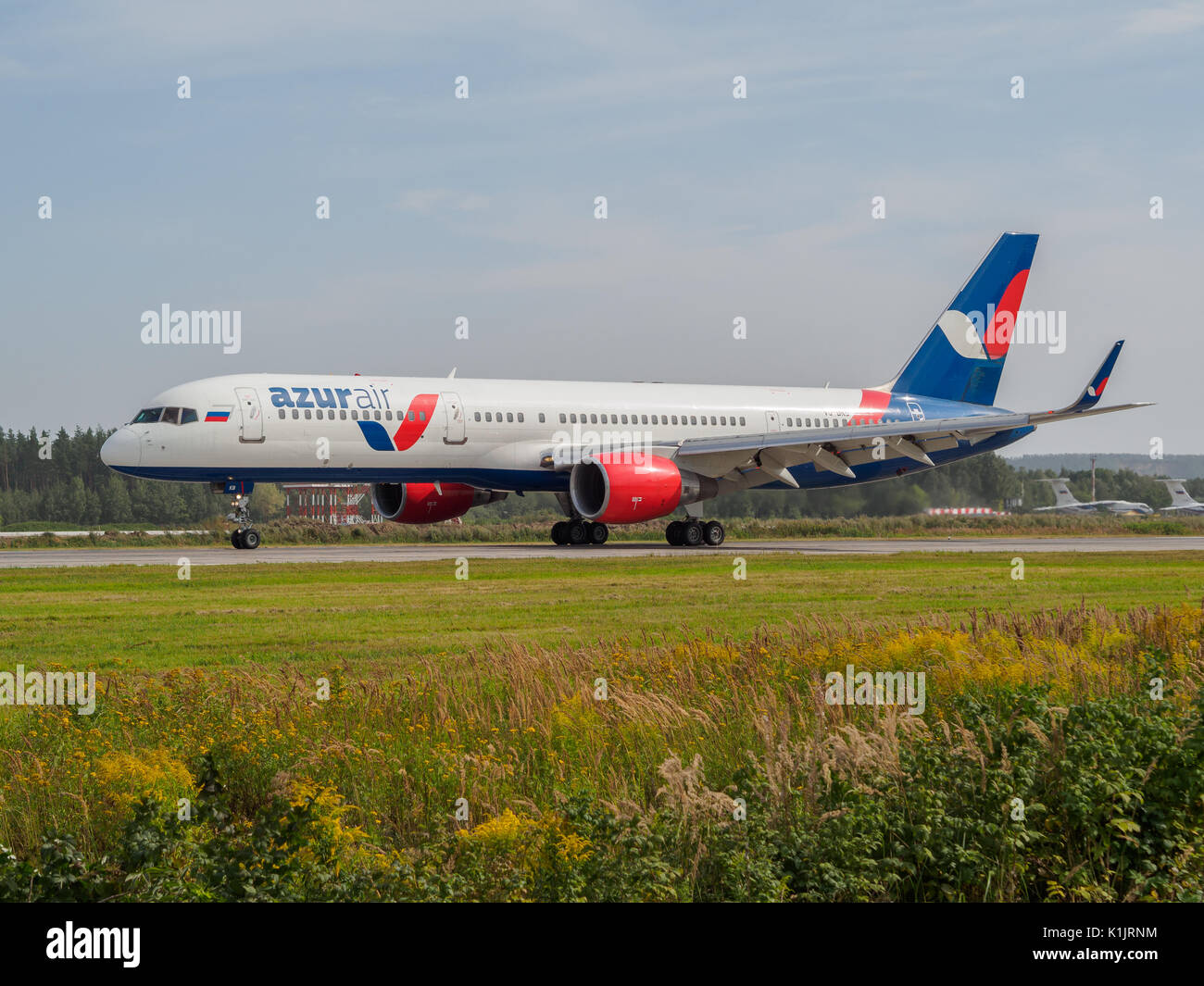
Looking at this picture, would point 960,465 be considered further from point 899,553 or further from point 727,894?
point 727,894

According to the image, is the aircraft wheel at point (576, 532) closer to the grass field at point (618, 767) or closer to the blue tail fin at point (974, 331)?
the blue tail fin at point (974, 331)

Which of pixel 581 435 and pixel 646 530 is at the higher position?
pixel 581 435

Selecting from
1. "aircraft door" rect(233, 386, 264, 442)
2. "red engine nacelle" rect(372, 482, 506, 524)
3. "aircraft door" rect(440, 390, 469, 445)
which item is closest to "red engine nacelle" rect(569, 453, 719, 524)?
"aircraft door" rect(440, 390, 469, 445)

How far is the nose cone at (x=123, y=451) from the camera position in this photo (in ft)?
106

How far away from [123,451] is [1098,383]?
85.7 feet

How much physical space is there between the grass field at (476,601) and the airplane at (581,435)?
6.22 metres

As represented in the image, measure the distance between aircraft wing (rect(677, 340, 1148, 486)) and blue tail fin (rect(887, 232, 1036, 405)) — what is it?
632 cm

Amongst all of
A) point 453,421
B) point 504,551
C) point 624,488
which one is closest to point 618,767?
point 624,488

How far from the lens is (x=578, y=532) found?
1489 inches

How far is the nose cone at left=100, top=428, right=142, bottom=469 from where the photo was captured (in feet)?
106

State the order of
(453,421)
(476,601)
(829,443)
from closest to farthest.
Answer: (476,601) < (453,421) < (829,443)

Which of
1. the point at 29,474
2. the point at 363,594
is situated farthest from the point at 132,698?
the point at 29,474

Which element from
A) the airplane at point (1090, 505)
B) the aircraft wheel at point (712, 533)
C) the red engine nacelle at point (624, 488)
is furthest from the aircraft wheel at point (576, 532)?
the airplane at point (1090, 505)

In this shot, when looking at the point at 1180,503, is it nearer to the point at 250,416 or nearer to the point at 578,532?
the point at 578,532
